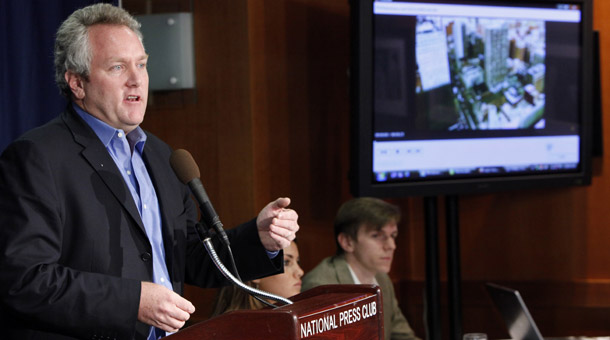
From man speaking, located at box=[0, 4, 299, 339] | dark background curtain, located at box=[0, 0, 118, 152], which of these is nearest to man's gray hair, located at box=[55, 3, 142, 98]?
man speaking, located at box=[0, 4, 299, 339]

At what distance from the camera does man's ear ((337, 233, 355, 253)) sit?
3.77m

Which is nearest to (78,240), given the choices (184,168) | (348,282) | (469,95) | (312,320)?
(184,168)

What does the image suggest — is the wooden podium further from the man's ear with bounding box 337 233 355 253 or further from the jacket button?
the man's ear with bounding box 337 233 355 253

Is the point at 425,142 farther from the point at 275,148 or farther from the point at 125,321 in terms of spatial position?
the point at 125,321

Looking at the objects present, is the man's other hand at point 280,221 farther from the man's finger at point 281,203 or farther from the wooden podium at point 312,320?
the wooden podium at point 312,320

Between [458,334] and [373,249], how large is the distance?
21.2 inches

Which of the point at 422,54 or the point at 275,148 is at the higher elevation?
the point at 422,54

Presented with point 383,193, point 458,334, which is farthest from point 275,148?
point 458,334

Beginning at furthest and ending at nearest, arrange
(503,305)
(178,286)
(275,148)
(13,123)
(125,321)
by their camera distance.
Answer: (275,148), (503,305), (13,123), (178,286), (125,321)

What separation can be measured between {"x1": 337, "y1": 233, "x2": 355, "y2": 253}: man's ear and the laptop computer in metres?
0.63

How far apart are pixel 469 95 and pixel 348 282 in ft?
3.26

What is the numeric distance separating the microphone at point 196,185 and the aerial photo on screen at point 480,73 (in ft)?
6.77

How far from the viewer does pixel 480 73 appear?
12.4 feet

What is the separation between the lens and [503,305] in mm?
3467
